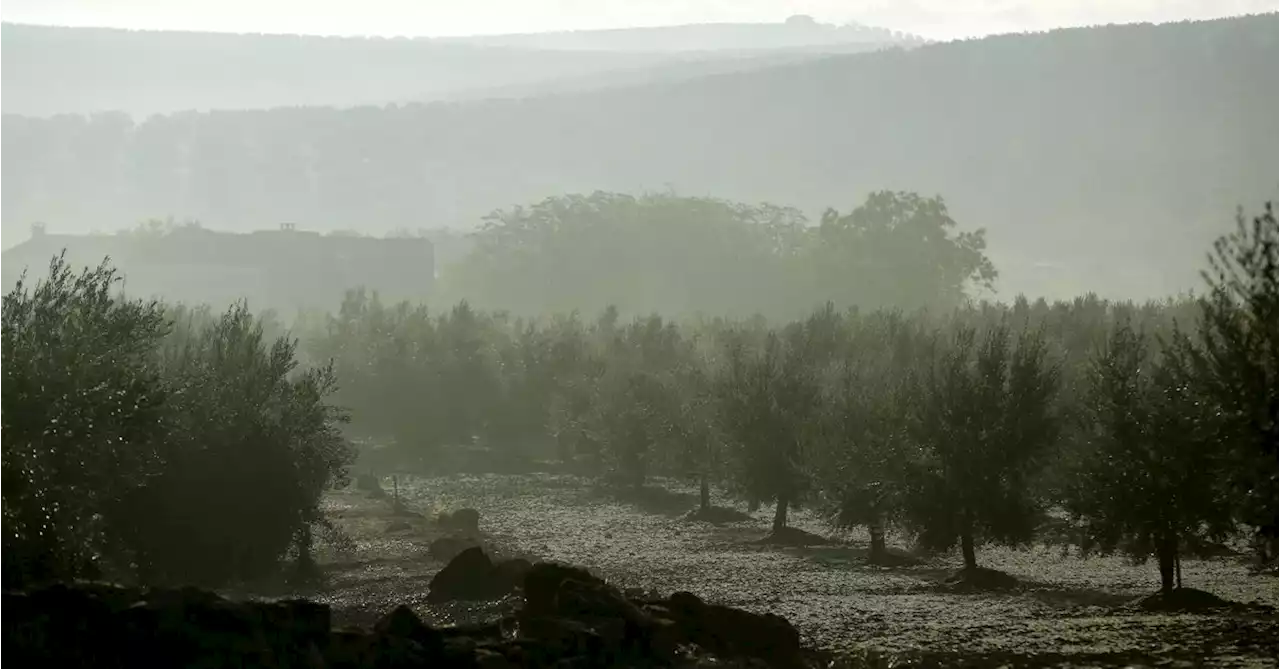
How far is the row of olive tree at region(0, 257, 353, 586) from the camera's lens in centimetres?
2639

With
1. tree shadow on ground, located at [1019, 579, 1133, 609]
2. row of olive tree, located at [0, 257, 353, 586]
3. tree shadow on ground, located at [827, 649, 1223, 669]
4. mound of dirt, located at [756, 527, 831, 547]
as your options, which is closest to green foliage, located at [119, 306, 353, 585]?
row of olive tree, located at [0, 257, 353, 586]

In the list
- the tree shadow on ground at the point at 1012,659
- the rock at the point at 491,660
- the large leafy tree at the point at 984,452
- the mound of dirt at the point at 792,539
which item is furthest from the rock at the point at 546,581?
the mound of dirt at the point at 792,539

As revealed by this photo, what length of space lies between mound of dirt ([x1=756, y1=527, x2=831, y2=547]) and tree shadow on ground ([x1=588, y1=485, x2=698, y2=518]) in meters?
9.68

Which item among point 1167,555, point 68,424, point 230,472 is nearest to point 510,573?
point 230,472

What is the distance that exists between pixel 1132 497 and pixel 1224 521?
2.27m

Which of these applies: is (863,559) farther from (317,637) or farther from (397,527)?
(317,637)

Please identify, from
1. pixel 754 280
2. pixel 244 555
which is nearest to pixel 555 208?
pixel 754 280

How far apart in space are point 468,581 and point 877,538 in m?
16.4

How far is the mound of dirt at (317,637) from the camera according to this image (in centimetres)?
2081

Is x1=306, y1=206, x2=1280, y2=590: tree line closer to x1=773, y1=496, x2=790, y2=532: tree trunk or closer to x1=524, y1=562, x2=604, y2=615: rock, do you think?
x1=773, y1=496, x2=790, y2=532: tree trunk

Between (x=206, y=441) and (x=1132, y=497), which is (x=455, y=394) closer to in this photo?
(x=206, y=441)

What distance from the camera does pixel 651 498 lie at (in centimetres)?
6388

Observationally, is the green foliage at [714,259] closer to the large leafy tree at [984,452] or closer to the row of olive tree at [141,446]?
the large leafy tree at [984,452]

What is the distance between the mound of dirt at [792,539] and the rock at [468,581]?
17458 mm
